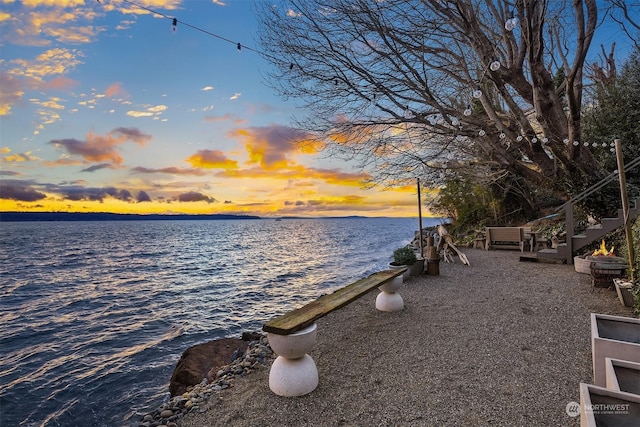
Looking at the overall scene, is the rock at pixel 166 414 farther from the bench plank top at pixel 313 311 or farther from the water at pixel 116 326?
the water at pixel 116 326

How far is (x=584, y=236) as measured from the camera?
8.35 m

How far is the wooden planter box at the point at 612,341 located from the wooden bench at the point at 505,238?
985 cm

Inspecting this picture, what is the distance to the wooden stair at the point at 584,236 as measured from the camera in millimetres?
7525

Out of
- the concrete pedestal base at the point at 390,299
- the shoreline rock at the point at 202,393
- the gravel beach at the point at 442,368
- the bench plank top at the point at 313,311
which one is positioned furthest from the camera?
the concrete pedestal base at the point at 390,299

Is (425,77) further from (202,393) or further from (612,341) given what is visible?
(202,393)

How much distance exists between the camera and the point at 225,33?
612 cm

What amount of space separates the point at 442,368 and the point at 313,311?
1370 mm

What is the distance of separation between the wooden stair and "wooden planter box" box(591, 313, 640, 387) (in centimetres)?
620

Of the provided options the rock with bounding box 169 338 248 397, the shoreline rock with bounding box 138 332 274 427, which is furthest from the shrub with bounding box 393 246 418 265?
the shoreline rock with bounding box 138 332 274 427

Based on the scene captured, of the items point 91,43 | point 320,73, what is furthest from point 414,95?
point 91,43

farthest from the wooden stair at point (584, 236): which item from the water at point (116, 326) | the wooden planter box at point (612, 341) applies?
the water at point (116, 326)

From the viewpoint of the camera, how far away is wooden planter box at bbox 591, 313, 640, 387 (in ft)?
7.91

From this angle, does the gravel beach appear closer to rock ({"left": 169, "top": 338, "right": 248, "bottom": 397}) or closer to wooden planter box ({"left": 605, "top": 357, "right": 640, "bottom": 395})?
wooden planter box ({"left": 605, "top": 357, "right": 640, "bottom": 395})

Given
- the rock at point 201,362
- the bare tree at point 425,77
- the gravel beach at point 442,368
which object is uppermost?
the bare tree at point 425,77
